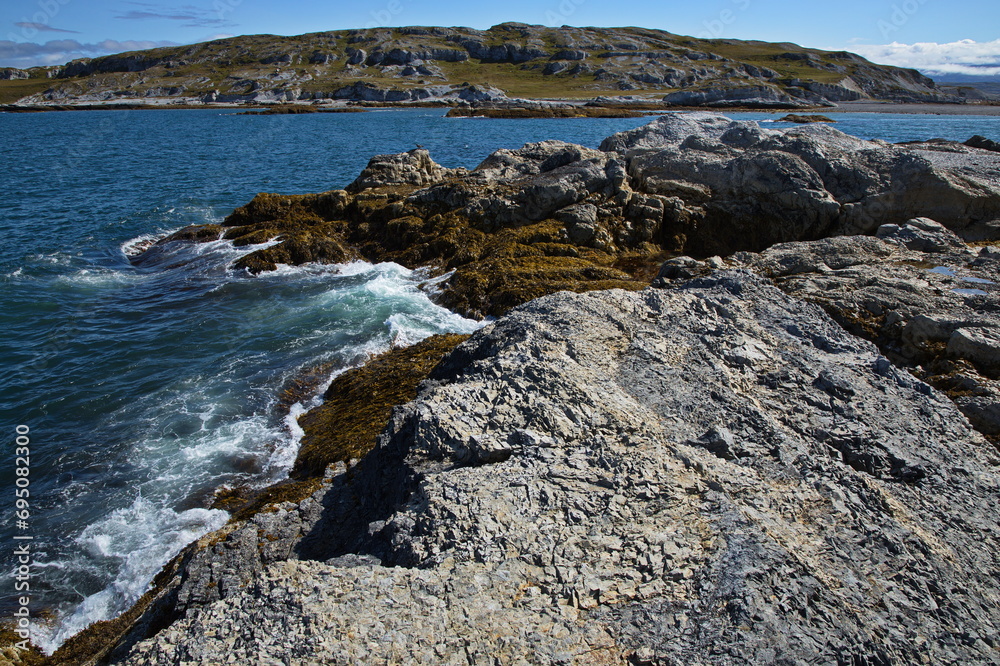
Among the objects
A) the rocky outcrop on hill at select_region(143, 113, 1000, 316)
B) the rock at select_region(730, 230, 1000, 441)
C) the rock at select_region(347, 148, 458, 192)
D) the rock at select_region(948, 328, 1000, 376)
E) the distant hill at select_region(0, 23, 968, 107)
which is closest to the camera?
the rock at select_region(730, 230, 1000, 441)

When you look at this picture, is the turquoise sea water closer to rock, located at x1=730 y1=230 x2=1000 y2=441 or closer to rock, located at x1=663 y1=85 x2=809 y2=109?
rock, located at x1=730 y1=230 x2=1000 y2=441

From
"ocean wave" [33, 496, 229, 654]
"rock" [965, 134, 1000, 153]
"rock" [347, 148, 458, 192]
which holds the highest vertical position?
"rock" [965, 134, 1000, 153]

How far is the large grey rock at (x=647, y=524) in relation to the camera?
443 centimetres

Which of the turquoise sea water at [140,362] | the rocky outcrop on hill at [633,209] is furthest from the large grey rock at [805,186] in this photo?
the turquoise sea water at [140,362]

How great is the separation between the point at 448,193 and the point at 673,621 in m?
23.4

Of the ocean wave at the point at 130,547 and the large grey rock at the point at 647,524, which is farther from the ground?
the large grey rock at the point at 647,524

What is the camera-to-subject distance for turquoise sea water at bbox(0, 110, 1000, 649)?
10.4 meters

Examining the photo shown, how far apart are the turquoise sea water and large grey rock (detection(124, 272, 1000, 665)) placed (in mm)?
4970

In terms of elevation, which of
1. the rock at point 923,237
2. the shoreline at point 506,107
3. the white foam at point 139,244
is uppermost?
the shoreline at point 506,107

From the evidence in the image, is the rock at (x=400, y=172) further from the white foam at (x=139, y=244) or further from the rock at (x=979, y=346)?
the rock at (x=979, y=346)

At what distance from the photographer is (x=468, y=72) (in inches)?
6678

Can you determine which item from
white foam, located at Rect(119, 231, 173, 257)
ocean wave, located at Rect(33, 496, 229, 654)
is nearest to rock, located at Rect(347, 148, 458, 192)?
white foam, located at Rect(119, 231, 173, 257)

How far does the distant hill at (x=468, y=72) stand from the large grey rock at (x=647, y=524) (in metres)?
127

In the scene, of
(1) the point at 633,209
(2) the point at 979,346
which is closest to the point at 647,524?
(2) the point at 979,346
